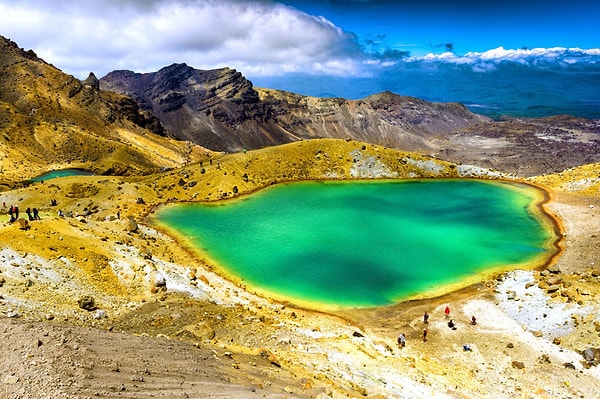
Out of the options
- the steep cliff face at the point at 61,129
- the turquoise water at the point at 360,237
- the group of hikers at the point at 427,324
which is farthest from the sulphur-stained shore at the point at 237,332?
the steep cliff face at the point at 61,129

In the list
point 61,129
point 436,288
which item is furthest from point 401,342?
point 61,129

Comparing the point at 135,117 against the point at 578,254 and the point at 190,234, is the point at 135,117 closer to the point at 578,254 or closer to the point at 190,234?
the point at 190,234

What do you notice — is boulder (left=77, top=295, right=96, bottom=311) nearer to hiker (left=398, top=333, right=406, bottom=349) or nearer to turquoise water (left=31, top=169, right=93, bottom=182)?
hiker (left=398, top=333, right=406, bottom=349)

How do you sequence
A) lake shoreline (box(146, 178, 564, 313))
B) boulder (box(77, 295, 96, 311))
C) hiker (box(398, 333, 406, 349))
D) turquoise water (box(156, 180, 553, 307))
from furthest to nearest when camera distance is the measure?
turquoise water (box(156, 180, 553, 307)) < lake shoreline (box(146, 178, 564, 313)) < hiker (box(398, 333, 406, 349)) < boulder (box(77, 295, 96, 311))

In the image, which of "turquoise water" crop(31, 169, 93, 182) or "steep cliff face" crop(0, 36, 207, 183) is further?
"steep cliff face" crop(0, 36, 207, 183)

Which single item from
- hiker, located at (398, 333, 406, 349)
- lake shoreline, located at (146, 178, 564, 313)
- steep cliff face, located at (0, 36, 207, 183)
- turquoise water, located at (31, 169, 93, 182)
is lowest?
hiker, located at (398, 333, 406, 349)

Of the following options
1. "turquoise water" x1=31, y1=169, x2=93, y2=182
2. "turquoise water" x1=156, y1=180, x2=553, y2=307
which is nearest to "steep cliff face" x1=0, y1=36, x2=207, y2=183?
"turquoise water" x1=31, y1=169, x2=93, y2=182

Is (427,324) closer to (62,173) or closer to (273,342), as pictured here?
(273,342)
